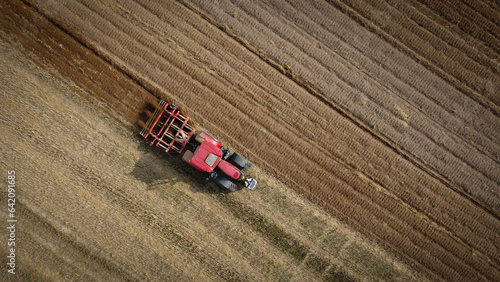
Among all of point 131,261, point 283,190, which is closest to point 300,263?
point 283,190

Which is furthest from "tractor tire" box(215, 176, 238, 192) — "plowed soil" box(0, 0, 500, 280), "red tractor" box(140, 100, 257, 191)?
"plowed soil" box(0, 0, 500, 280)

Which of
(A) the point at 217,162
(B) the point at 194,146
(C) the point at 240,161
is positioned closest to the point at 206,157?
(A) the point at 217,162

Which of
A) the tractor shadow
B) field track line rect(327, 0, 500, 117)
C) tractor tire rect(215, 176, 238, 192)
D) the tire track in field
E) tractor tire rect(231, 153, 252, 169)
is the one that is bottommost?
the tractor shadow

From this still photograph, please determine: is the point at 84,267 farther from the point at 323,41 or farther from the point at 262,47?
the point at 323,41

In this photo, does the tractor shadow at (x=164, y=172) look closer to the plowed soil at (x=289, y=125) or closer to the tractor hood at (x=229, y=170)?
the plowed soil at (x=289, y=125)

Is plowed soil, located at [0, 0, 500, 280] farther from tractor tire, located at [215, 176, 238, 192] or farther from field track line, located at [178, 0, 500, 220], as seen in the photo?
tractor tire, located at [215, 176, 238, 192]

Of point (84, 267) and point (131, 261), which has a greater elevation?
point (131, 261)

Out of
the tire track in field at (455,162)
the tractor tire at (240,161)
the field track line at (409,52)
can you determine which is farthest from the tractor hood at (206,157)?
the field track line at (409,52)

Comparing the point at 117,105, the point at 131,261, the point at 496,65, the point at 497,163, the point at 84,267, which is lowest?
the point at 84,267
